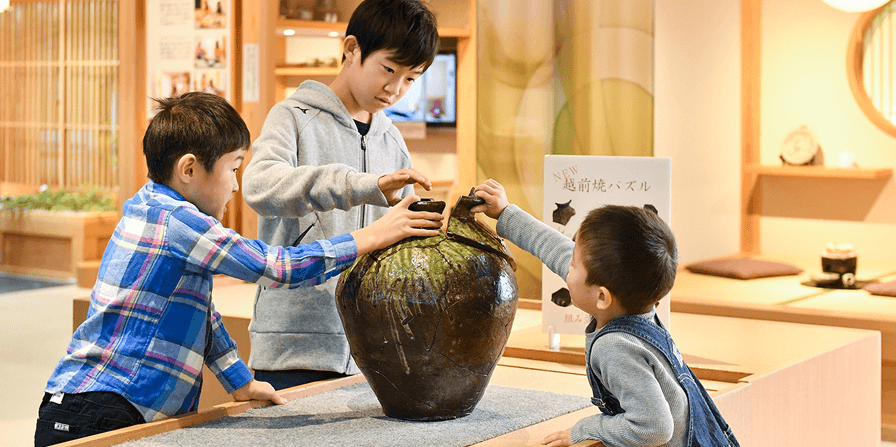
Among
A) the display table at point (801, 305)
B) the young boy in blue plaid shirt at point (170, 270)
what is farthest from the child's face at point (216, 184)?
the display table at point (801, 305)

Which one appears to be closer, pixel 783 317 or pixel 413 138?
pixel 783 317

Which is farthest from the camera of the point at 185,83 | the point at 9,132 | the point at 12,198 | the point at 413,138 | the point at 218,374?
the point at 9,132

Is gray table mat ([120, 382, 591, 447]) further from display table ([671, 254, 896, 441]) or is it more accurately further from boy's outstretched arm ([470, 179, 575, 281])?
display table ([671, 254, 896, 441])

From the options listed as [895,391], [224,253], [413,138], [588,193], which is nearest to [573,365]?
[588,193]

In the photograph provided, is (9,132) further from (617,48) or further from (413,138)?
(617,48)

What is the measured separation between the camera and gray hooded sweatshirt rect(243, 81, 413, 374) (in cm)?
169

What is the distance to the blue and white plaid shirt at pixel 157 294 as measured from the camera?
1395mm

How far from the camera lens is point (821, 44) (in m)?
5.44

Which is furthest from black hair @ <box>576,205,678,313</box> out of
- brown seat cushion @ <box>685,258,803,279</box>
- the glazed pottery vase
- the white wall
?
brown seat cushion @ <box>685,258,803,279</box>

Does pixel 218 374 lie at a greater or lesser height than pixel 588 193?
lesser

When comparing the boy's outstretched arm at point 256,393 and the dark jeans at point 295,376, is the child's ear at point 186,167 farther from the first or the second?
the dark jeans at point 295,376

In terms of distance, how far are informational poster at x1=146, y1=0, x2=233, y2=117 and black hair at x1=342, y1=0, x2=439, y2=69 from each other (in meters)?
3.51

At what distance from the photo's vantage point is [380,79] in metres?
1.75

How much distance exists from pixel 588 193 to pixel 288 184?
31.0 inches
